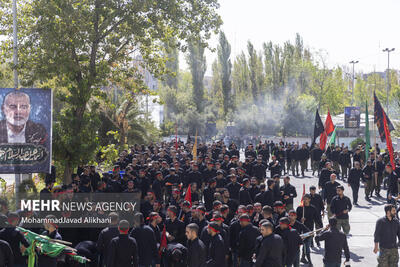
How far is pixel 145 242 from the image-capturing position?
A: 8398 mm

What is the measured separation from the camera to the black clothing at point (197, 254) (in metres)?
7.62

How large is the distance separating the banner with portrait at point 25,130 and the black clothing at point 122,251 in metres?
8.51

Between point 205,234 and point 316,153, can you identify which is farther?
point 316,153

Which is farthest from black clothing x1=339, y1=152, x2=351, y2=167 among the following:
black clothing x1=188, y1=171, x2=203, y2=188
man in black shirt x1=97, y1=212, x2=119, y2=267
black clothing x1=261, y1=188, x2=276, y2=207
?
man in black shirt x1=97, y1=212, x2=119, y2=267

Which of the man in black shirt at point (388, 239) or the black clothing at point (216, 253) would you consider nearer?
the black clothing at point (216, 253)

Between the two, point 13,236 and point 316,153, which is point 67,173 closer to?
point 13,236

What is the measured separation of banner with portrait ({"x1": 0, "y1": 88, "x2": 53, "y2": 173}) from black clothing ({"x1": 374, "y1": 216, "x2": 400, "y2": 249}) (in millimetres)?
10620

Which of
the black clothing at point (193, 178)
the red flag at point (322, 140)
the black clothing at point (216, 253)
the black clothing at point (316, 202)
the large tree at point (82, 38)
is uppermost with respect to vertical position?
the large tree at point (82, 38)

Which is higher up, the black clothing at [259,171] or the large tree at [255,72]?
the large tree at [255,72]

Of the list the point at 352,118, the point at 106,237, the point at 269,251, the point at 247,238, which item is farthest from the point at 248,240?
the point at 352,118

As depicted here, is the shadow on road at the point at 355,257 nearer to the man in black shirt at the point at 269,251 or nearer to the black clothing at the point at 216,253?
the man in black shirt at the point at 269,251

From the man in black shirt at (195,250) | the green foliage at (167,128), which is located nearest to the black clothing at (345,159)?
the man in black shirt at (195,250)

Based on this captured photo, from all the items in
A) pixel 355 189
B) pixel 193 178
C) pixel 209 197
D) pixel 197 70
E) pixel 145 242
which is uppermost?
pixel 197 70

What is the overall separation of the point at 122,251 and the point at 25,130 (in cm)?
912
